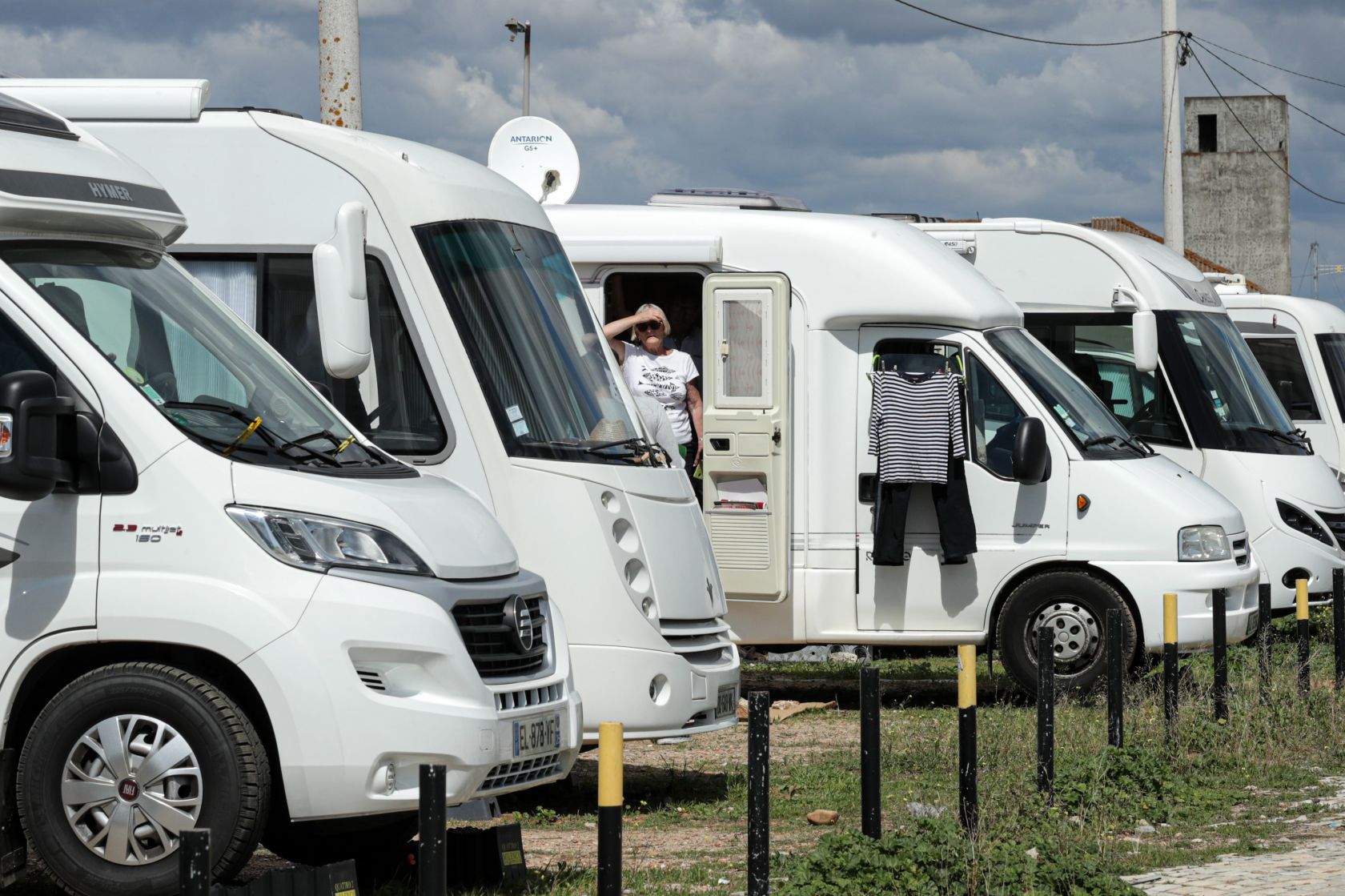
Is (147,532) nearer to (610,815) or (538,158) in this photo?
(610,815)

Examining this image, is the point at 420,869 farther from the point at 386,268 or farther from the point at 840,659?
the point at 840,659

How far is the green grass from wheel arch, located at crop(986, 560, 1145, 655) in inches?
16.6

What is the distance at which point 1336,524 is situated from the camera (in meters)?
14.5

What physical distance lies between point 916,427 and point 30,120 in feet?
20.3

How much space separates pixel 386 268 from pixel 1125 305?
23.2 feet

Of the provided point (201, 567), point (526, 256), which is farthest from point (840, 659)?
point (201, 567)

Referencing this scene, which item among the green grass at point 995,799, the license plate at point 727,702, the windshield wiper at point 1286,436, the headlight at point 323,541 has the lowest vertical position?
the green grass at point 995,799

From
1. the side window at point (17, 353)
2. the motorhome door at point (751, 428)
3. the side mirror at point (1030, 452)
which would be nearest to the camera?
the side window at point (17, 353)

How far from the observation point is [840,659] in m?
15.5

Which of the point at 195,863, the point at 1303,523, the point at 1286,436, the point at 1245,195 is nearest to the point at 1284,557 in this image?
the point at 1303,523

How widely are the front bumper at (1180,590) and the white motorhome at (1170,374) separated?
2.37 meters

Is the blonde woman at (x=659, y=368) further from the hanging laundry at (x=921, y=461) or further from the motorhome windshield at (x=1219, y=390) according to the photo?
the motorhome windshield at (x=1219, y=390)

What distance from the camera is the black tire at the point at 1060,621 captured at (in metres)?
11.8

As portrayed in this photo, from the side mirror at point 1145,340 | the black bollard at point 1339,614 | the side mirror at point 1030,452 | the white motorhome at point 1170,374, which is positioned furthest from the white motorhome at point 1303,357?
the side mirror at point 1030,452
